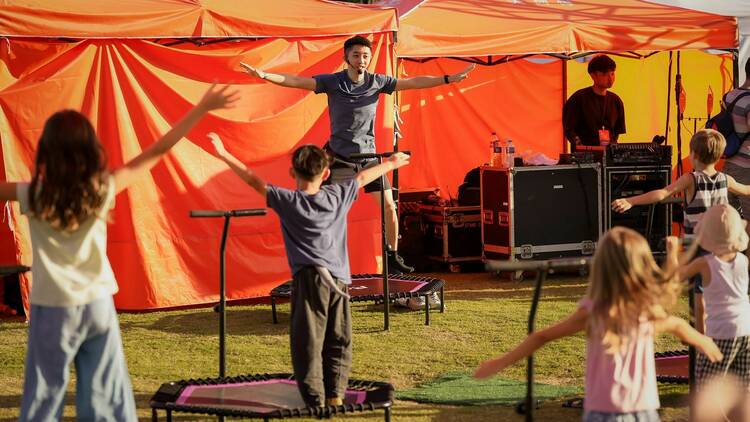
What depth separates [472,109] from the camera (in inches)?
578

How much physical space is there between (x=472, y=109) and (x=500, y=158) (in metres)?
2.46

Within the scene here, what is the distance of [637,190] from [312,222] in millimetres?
6965

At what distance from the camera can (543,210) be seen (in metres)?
12.1

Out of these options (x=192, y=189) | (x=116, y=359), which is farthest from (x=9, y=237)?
(x=116, y=359)

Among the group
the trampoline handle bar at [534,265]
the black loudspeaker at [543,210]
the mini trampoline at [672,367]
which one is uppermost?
the trampoline handle bar at [534,265]

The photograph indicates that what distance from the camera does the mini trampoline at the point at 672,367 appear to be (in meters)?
6.84

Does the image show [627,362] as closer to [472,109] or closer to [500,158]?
[500,158]

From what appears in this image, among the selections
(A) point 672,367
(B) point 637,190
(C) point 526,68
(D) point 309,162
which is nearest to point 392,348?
(A) point 672,367

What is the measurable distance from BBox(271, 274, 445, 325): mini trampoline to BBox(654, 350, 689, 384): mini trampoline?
231cm

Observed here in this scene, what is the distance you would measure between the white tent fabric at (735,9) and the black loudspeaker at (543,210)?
2338 millimetres

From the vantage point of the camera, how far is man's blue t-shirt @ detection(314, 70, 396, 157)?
32.3ft

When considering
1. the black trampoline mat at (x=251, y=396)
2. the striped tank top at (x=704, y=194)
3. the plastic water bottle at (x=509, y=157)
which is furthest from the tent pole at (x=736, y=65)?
the black trampoline mat at (x=251, y=396)

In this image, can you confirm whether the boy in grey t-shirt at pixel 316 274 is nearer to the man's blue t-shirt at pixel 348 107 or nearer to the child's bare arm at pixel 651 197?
the child's bare arm at pixel 651 197

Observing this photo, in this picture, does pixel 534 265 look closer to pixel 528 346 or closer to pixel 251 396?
pixel 528 346
